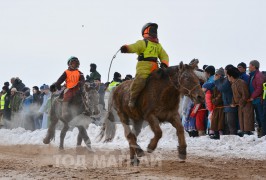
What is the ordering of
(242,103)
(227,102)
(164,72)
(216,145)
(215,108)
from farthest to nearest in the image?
(215,108) < (227,102) < (242,103) < (216,145) < (164,72)

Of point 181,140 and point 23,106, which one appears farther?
point 23,106

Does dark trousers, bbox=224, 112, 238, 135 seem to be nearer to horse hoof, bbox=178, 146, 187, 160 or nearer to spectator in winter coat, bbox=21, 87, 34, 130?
horse hoof, bbox=178, 146, 187, 160

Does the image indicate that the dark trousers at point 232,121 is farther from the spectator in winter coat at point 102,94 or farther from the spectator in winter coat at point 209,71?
the spectator in winter coat at point 102,94

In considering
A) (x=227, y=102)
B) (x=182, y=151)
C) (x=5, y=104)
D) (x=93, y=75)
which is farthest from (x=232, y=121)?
(x=5, y=104)

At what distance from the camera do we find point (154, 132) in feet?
32.3

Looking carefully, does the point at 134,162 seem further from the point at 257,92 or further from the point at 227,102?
the point at 227,102

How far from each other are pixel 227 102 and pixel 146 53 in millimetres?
5140

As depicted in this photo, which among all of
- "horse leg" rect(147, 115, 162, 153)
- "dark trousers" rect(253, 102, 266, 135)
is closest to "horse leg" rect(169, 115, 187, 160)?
"horse leg" rect(147, 115, 162, 153)

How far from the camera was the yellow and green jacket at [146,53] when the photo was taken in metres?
10.6

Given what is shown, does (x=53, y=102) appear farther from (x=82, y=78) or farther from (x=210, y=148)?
(x=210, y=148)

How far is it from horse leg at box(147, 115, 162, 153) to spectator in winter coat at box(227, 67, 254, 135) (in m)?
4.90

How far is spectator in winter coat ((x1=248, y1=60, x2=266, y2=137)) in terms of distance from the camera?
45.7 ft

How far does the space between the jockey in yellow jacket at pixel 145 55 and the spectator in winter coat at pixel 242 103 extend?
4.15m

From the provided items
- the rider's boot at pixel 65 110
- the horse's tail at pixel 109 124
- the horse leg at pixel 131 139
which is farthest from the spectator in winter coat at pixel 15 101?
the horse leg at pixel 131 139
